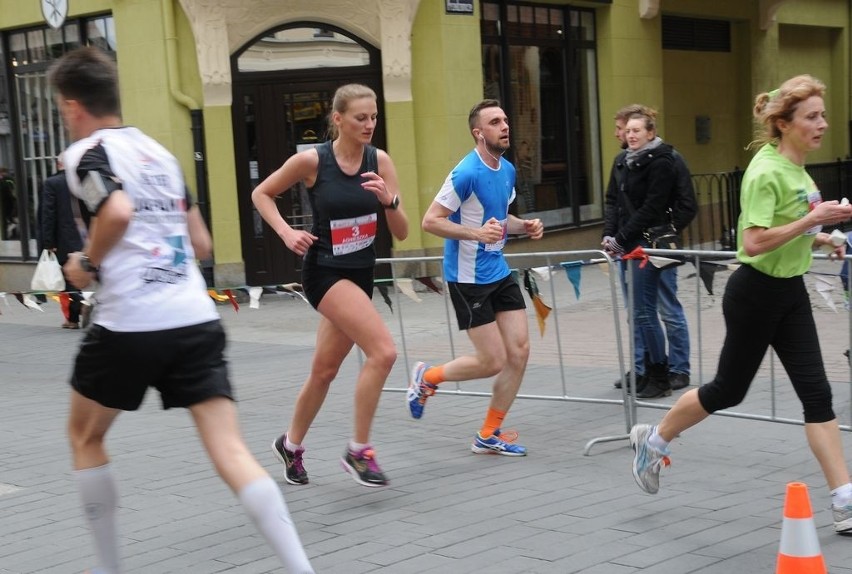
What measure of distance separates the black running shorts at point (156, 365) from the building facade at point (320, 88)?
11.0 metres

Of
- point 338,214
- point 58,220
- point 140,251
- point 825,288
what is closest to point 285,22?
point 58,220

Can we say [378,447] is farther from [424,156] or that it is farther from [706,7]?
[706,7]

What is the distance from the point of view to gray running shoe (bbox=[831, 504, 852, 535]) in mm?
4594

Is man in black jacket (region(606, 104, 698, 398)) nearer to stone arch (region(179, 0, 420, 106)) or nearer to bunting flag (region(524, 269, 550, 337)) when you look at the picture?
bunting flag (region(524, 269, 550, 337))

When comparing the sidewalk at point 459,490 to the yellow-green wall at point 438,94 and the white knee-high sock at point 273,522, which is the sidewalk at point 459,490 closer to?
the white knee-high sock at point 273,522

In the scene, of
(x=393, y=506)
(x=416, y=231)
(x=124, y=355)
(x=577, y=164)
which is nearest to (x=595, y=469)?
(x=393, y=506)

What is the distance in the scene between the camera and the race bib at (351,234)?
559cm

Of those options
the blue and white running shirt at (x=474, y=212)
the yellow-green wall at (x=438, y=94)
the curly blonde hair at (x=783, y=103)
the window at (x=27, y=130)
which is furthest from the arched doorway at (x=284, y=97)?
the curly blonde hair at (x=783, y=103)

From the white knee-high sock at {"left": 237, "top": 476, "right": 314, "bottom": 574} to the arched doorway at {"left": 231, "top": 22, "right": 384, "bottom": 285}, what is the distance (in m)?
11.3

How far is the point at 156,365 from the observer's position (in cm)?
376

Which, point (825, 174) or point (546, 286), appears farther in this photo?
point (825, 174)

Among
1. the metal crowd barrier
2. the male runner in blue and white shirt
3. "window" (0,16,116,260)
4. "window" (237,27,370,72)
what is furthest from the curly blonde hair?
"window" (0,16,116,260)

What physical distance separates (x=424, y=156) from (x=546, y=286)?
764 centimetres

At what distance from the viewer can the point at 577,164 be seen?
57.9 ft
